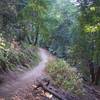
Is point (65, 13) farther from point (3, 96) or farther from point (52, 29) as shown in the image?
point (3, 96)

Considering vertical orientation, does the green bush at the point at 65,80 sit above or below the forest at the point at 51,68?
below

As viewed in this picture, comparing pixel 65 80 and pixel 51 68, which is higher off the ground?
pixel 65 80

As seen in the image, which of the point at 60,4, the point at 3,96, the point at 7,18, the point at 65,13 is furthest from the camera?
the point at 60,4

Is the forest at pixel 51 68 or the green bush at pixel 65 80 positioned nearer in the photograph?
the forest at pixel 51 68

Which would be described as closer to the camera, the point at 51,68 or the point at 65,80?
the point at 65,80

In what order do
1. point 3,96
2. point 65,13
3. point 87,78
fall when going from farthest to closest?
point 65,13, point 87,78, point 3,96

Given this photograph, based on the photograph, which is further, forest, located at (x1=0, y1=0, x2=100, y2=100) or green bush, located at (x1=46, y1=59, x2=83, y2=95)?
green bush, located at (x1=46, y1=59, x2=83, y2=95)

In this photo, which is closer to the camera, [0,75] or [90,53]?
[0,75]

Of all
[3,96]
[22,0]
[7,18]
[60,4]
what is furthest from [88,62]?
[60,4]

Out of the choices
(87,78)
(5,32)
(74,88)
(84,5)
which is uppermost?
(84,5)

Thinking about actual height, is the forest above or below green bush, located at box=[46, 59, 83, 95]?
above

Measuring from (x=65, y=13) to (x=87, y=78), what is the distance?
20152 mm

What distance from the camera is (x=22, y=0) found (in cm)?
1955

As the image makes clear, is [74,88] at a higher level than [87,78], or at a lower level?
higher
